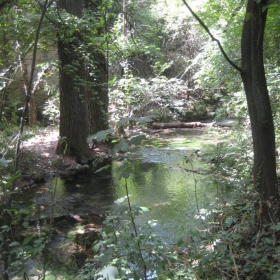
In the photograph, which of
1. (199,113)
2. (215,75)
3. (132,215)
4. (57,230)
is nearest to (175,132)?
(199,113)

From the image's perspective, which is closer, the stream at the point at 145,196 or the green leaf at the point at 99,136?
the green leaf at the point at 99,136

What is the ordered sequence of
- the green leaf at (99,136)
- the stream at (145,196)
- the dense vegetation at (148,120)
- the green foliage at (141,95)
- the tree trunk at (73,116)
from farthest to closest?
the green foliage at (141,95), the tree trunk at (73,116), the stream at (145,196), the dense vegetation at (148,120), the green leaf at (99,136)

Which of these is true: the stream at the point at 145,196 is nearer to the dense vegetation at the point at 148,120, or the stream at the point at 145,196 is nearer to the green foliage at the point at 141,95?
the dense vegetation at the point at 148,120

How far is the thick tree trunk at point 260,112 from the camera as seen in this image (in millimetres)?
3223

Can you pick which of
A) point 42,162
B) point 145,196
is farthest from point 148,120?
point 42,162

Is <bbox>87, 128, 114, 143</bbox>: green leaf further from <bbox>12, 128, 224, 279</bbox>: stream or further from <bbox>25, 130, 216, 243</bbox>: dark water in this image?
<bbox>25, 130, 216, 243</bbox>: dark water

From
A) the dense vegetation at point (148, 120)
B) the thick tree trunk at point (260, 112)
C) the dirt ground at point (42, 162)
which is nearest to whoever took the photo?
the dense vegetation at point (148, 120)

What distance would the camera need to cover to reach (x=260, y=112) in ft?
10.7

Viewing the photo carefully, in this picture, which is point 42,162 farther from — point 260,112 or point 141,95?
point 260,112

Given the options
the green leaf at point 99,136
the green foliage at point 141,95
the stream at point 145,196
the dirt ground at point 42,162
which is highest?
the green foliage at point 141,95

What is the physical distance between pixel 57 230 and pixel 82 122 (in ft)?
15.3

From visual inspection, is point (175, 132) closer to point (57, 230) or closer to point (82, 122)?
point (82, 122)

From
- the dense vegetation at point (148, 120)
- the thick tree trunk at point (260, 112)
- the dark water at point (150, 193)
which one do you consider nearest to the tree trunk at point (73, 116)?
the dense vegetation at point (148, 120)

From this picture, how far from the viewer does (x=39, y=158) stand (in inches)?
332
